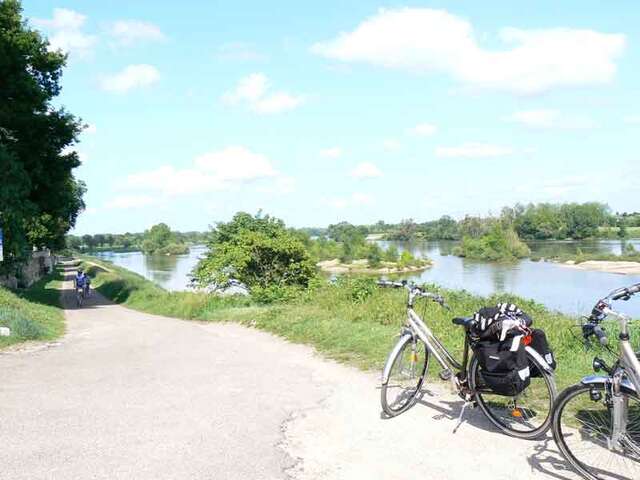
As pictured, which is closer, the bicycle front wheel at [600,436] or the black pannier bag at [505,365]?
the bicycle front wheel at [600,436]

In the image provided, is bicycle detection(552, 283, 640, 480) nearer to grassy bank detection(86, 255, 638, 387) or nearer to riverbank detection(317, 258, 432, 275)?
grassy bank detection(86, 255, 638, 387)

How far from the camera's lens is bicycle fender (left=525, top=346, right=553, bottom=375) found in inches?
177

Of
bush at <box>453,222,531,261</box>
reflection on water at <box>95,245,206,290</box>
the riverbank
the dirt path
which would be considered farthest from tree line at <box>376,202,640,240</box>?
the dirt path

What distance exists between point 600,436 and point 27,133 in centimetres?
2438

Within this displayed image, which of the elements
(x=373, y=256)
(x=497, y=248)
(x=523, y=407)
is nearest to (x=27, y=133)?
(x=523, y=407)

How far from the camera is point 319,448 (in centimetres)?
462

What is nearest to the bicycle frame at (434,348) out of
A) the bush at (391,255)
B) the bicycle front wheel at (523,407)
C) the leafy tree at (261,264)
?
the bicycle front wheel at (523,407)

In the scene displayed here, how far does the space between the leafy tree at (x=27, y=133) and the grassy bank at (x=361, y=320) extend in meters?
7.83

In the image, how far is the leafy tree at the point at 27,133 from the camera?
69.4 ft

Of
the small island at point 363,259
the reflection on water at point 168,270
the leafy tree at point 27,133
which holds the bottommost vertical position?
the reflection on water at point 168,270

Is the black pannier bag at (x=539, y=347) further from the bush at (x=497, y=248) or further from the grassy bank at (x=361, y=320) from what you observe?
the bush at (x=497, y=248)

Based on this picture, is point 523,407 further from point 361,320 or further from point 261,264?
A: point 261,264

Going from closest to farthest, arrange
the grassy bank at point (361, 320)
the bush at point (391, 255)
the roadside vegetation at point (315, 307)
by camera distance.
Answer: the grassy bank at point (361, 320)
the roadside vegetation at point (315, 307)
the bush at point (391, 255)

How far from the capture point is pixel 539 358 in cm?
455
